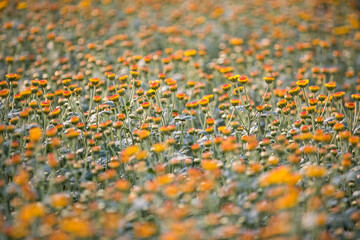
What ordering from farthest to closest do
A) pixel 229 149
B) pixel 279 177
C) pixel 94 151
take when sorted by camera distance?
pixel 94 151 < pixel 229 149 < pixel 279 177

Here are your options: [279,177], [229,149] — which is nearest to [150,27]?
[229,149]

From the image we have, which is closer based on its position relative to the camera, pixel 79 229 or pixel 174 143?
pixel 79 229

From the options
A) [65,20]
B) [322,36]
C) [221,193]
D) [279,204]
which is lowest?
[322,36]

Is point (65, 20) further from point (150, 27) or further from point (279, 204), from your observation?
point (279, 204)

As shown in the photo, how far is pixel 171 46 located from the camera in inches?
217

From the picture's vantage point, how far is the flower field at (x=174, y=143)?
1935 mm

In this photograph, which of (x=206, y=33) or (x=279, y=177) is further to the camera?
(x=206, y=33)

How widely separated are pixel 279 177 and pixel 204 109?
4.57 feet

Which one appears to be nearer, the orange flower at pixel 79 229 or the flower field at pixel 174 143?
the orange flower at pixel 79 229

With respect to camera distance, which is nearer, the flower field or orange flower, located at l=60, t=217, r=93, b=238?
orange flower, located at l=60, t=217, r=93, b=238

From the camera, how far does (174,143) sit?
2812 mm

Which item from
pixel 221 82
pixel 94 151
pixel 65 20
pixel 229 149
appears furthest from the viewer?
pixel 65 20

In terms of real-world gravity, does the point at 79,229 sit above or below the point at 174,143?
above

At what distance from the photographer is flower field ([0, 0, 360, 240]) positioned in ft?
6.35
